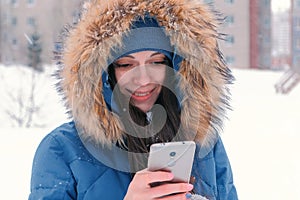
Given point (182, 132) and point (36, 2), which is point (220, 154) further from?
point (36, 2)

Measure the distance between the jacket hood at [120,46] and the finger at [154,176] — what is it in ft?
1.19

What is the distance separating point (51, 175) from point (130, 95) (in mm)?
359

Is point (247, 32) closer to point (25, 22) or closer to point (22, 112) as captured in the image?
point (25, 22)

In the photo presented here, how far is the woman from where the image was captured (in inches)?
56.9

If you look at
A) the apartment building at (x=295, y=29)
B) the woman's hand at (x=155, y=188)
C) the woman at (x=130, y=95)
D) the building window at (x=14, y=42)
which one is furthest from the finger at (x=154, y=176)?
the apartment building at (x=295, y=29)

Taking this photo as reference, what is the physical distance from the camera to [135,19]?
1.56m

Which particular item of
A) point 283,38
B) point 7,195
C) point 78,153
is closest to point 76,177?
point 78,153

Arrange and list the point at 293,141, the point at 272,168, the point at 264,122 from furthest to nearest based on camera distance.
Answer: the point at 264,122, the point at 293,141, the point at 272,168

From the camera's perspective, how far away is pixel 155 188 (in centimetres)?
115

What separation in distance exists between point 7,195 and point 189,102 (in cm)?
387

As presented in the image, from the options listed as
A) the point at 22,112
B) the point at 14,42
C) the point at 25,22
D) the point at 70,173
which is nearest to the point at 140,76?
the point at 70,173

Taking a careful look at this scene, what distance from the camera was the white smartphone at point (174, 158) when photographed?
117 centimetres

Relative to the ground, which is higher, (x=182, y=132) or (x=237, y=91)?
(x=182, y=132)

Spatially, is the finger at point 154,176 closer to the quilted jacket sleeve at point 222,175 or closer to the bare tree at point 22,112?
the quilted jacket sleeve at point 222,175
